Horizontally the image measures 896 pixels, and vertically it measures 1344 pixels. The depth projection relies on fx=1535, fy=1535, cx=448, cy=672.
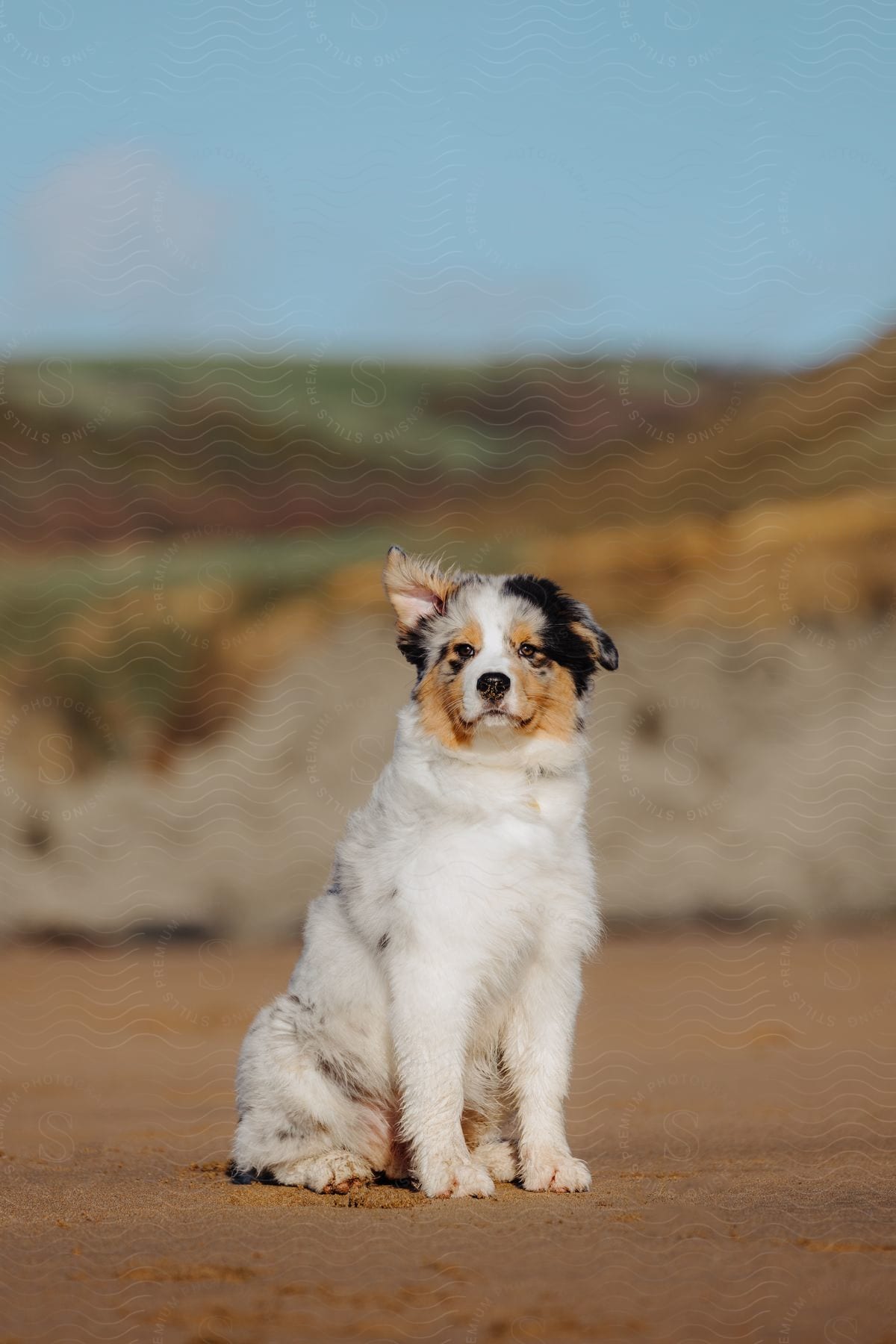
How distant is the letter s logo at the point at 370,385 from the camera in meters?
19.5

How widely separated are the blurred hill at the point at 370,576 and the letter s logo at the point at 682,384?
2.4 inches

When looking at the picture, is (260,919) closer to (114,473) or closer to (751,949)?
(751,949)

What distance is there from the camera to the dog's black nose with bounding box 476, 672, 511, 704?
19.6 feet

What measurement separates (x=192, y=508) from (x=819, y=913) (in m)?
10.4

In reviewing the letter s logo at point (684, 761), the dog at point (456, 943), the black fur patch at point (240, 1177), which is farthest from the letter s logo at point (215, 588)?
the dog at point (456, 943)

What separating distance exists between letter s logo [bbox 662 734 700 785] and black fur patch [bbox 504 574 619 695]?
11.5 meters

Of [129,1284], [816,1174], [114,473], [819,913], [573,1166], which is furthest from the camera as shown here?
[114,473]

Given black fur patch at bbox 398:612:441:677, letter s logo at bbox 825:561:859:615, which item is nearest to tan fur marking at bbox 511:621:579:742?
black fur patch at bbox 398:612:441:677

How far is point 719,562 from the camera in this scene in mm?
19172

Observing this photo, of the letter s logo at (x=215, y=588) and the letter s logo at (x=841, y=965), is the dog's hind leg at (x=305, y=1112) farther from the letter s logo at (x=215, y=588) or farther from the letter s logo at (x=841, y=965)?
the letter s logo at (x=215, y=588)

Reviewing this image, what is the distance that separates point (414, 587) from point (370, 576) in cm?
1394

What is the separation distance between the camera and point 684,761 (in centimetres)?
1788

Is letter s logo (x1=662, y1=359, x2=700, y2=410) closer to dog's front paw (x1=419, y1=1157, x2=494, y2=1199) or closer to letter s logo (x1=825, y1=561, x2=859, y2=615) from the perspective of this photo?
letter s logo (x1=825, y1=561, x2=859, y2=615)

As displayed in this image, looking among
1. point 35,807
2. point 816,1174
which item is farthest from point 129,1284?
point 35,807
